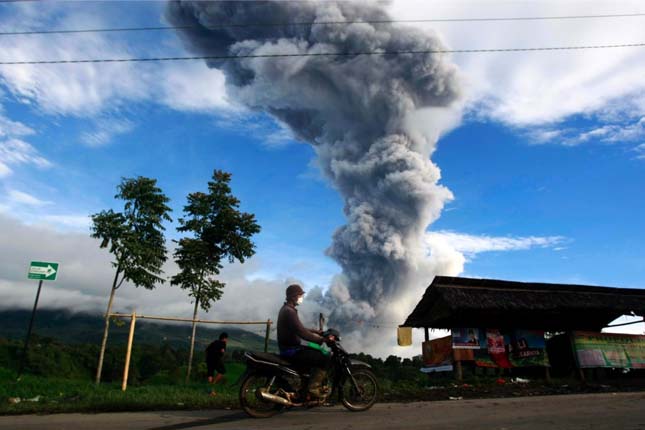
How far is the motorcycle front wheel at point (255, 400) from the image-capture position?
625 cm

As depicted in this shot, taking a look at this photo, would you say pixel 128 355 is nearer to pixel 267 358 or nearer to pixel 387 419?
pixel 267 358

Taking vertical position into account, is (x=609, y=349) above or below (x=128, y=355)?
above

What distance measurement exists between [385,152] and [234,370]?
131 ft

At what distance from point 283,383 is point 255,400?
527 millimetres

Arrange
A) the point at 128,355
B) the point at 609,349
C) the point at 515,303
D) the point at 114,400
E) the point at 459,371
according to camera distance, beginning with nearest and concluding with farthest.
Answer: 1. the point at 114,400
2. the point at 128,355
3. the point at 459,371
4. the point at 515,303
5. the point at 609,349

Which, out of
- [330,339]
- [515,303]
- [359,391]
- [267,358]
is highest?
[515,303]

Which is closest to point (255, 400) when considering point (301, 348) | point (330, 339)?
point (301, 348)

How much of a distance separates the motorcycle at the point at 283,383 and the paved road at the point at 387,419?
197 millimetres

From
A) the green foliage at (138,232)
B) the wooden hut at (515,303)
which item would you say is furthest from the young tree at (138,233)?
the wooden hut at (515,303)

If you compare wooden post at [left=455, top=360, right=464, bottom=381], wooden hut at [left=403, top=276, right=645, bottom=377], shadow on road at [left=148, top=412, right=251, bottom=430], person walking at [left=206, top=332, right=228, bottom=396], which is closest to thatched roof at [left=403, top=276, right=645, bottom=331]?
wooden hut at [left=403, top=276, right=645, bottom=377]

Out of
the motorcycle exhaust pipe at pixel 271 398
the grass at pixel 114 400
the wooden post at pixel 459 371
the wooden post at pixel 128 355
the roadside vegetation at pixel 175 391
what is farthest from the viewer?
the wooden post at pixel 459 371

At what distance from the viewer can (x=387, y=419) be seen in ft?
19.9

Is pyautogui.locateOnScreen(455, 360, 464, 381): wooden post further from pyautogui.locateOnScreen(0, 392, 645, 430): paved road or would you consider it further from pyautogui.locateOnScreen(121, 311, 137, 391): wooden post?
pyautogui.locateOnScreen(121, 311, 137, 391): wooden post

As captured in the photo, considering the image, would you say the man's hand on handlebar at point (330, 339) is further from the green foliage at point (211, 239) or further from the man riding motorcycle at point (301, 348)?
the green foliage at point (211, 239)
